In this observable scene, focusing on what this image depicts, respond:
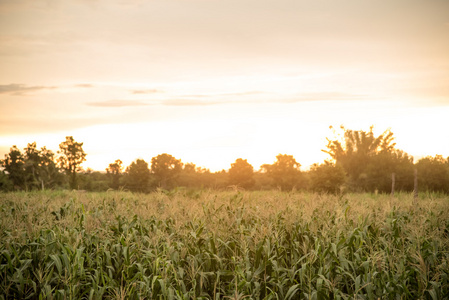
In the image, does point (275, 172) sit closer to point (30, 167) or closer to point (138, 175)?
point (138, 175)

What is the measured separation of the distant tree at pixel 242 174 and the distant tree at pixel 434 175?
3348 centimetres

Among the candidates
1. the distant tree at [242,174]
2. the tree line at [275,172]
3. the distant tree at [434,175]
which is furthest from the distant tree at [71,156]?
the distant tree at [434,175]

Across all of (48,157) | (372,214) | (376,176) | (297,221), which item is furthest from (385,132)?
(48,157)

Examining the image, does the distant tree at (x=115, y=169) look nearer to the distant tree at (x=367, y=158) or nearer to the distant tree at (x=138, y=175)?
the distant tree at (x=138, y=175)

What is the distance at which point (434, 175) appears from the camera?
1403 inches

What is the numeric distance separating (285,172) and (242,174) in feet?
32.1

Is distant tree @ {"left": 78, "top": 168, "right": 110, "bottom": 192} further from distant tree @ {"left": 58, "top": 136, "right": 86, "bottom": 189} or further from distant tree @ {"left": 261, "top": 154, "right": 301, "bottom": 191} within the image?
distant tree @ {"left": 261, "top": 154, "right": 301, "bottom": 191}

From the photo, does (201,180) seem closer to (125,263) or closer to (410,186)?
(410,186)

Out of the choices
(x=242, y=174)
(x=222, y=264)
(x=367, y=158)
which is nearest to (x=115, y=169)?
(x=242, y=174)

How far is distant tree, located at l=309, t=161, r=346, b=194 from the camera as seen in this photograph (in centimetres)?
2989

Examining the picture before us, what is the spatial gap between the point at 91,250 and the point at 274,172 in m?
53.0

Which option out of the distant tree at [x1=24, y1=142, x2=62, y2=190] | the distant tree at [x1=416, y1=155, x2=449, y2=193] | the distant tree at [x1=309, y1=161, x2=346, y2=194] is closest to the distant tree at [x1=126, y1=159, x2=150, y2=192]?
the distant tree at [x1=24, y1=142, x2=62, y2=190]

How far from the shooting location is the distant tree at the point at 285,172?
5809cm

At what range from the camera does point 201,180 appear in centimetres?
8350
